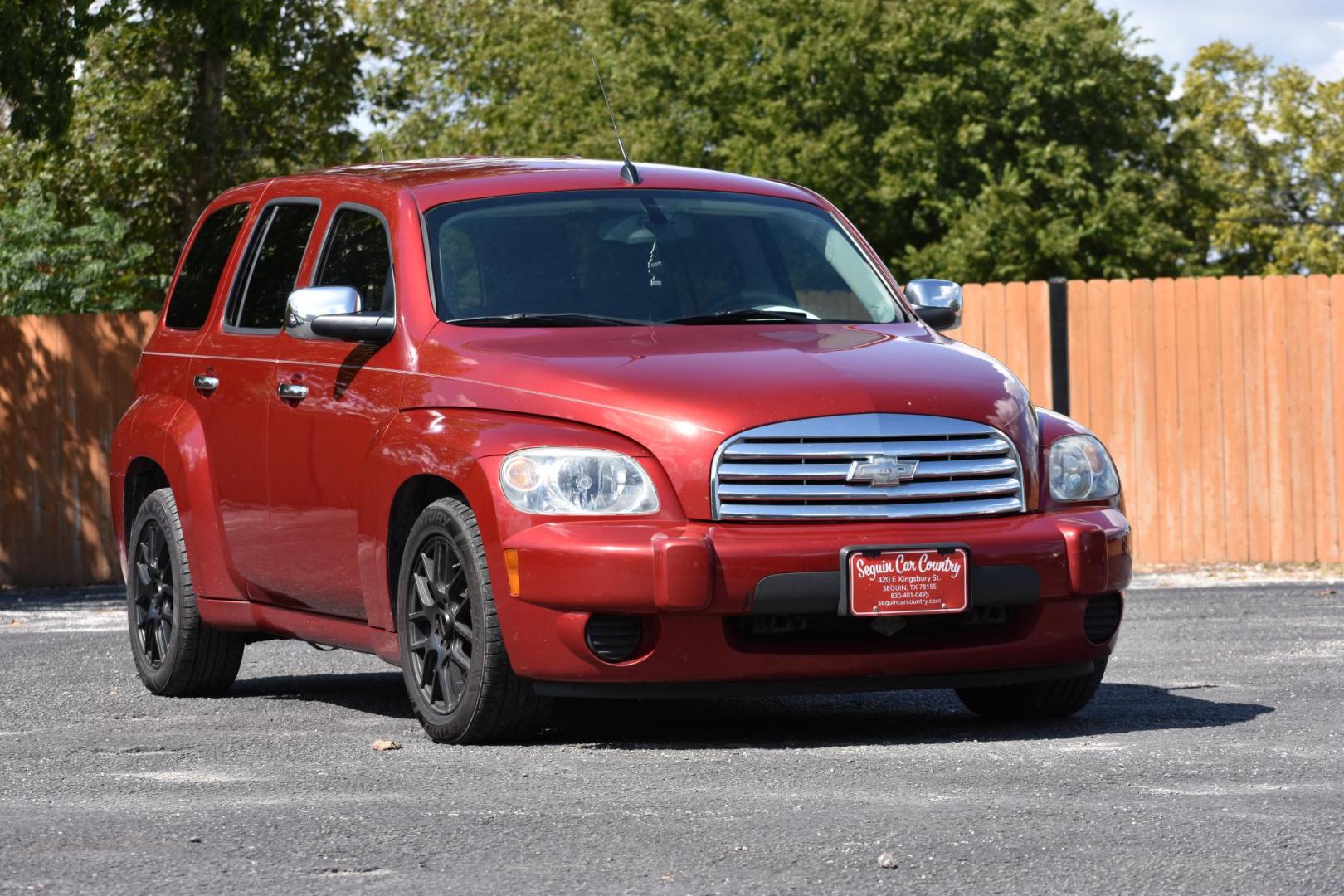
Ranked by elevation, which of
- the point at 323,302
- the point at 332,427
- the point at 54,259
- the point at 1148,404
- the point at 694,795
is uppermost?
the point at 54,259

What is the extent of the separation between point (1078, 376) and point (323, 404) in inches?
346

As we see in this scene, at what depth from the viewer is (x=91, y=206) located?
82.1ft

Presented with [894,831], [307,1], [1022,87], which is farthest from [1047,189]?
[894,831]

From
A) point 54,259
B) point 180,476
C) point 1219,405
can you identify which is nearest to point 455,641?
point 180,476

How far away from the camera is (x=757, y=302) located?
7.37 m

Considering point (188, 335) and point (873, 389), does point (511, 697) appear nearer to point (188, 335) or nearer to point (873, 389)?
point (873, 389)

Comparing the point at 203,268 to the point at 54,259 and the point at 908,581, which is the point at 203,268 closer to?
the point at 908,581

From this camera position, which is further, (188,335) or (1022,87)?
(1022,87)

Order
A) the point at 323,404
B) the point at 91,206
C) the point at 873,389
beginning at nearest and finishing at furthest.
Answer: the point at 873,389 < the point at 323,404 < the point at 91,206

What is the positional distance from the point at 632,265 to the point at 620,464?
4.27ft

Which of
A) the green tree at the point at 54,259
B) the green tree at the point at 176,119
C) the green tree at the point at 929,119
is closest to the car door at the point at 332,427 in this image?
the green tree at the point at 54,259

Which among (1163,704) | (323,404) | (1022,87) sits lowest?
(1163,704)

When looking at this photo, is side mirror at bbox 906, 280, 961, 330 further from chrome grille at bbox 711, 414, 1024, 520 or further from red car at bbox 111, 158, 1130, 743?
chrome grille at bbox 711, 414, 1024, 520

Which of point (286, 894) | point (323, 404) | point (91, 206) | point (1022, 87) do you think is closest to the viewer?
point (286, 894)
